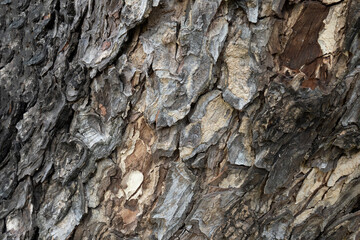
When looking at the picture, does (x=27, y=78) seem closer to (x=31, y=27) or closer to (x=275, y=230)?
(x=31, y=27)

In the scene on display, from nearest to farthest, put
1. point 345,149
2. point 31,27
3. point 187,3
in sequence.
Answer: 1. point 187,3
2. point 345,149
3. point 31,27

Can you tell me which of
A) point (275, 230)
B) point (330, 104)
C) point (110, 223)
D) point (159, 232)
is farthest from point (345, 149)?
point (110, 223)

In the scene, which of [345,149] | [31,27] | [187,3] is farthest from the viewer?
[31,27]

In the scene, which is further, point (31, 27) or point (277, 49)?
point (31, 27)

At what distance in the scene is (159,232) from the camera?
3.91ft

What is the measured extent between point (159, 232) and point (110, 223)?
0.52ft

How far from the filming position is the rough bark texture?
111 cm

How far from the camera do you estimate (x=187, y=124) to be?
115 cm

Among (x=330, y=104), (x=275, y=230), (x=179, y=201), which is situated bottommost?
(x=275, y=230)

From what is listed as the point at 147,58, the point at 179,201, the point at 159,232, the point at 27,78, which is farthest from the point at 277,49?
the point at 27,78

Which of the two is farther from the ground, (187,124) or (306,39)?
(306,39)

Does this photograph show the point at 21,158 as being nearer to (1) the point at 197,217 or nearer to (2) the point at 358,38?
(1) the point at 197,217

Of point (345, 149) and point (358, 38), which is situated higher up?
point (358, 38)

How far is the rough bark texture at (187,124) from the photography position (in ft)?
3.65
